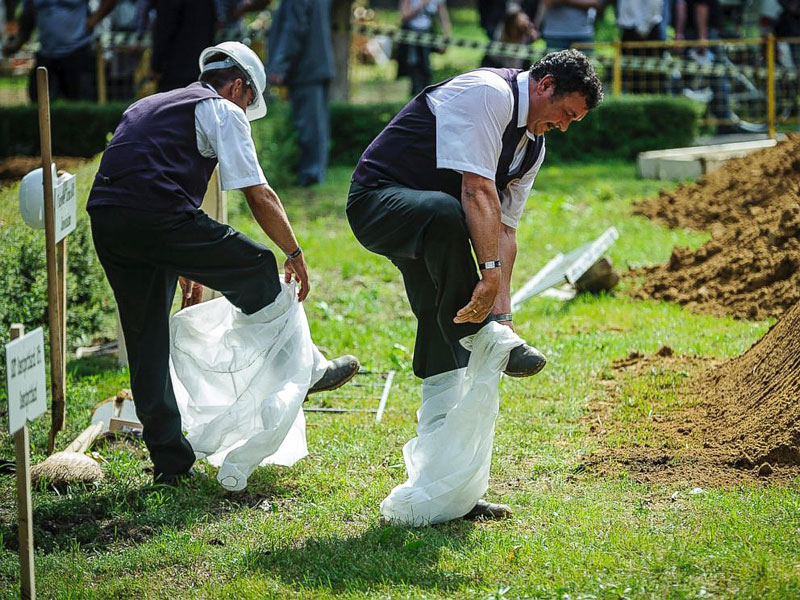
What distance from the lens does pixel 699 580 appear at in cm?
365

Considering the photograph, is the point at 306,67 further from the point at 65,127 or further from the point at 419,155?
the point at 419,155

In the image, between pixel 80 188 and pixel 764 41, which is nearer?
pixel 80 188

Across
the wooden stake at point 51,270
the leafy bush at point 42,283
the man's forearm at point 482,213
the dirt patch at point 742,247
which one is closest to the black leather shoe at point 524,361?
the man's forearm at point 482,213

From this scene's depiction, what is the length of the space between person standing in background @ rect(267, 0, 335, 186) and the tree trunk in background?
96.4 inches

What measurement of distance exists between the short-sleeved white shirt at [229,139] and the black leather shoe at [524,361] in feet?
4.37

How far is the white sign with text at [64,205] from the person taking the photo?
17.6 ft

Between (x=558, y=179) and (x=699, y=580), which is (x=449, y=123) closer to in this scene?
(x=699, y=580)


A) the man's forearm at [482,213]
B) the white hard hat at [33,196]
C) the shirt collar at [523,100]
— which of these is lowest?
the white hard hat at [33,196]

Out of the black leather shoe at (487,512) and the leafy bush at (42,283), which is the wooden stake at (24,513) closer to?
the black leather shoe at (487,512)

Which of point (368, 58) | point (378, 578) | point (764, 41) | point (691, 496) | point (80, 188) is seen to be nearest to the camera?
point (378, 578)

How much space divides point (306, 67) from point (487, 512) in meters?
8.83

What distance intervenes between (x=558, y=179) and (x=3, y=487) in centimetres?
908

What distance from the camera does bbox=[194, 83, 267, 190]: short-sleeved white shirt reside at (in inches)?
180

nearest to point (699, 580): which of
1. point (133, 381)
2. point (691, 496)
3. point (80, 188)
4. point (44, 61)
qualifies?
point (691, 496)
